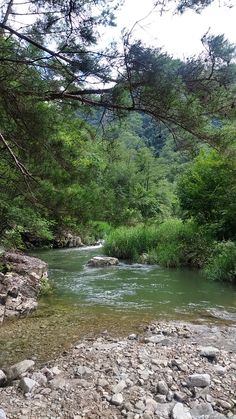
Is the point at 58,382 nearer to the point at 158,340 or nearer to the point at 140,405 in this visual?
the point at 140,405

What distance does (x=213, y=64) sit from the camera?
366 centimetres

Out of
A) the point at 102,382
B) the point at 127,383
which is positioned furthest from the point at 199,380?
the point at 102,382

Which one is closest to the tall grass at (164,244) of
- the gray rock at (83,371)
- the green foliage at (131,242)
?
the green foliage at (131,242)

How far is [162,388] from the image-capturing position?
13.0 ft

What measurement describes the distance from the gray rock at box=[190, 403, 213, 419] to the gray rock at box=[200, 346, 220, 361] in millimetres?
1212

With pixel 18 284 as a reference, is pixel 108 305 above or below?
below

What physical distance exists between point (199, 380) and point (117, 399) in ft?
3.13

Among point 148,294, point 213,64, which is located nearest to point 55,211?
point 213,64

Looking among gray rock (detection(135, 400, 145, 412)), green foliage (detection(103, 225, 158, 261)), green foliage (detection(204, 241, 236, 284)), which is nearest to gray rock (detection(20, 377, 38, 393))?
gray rock (detection(135, 400, 145, 412))

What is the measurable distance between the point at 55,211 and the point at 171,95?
2.09 metres

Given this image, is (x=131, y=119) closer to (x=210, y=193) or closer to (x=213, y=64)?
(x=213, y=64)

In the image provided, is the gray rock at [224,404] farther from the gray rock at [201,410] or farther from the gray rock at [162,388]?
the gray rock at [162,388]

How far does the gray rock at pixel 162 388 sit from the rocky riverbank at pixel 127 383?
1 centimetres

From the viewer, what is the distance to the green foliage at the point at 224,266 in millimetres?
10667
